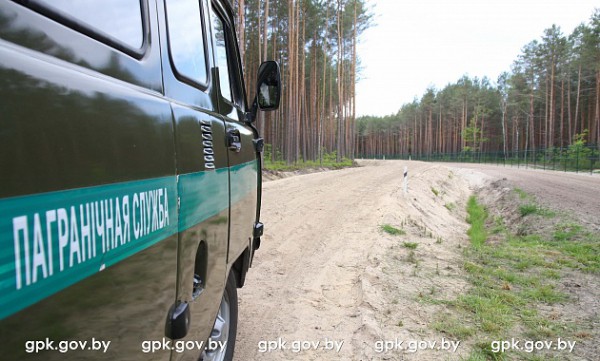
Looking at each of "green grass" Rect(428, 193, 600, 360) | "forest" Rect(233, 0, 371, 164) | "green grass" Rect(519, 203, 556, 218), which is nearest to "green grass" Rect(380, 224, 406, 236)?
"green grass" Rect(428, 193, 600, 360)

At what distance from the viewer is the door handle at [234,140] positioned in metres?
2.32

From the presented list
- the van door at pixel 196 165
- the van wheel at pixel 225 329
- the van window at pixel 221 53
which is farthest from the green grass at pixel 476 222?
the van door at pixel 196 165

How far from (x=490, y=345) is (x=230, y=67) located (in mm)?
3213

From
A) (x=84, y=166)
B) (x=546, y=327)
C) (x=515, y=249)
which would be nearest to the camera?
(x=84, y=166)

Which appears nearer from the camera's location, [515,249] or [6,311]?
[6,311]

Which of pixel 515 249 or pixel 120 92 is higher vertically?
pixel 120 92

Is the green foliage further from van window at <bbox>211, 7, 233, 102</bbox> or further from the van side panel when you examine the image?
the van side panel

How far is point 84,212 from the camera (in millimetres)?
927

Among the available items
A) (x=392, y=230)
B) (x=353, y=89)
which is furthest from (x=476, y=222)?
(x=353, y=89)

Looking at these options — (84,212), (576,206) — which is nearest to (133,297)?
(84,212)

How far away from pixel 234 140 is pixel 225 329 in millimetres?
1291

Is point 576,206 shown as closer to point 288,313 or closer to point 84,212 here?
A: point 288,313

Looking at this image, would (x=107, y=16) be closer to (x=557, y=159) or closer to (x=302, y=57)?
(x=302, y=57)

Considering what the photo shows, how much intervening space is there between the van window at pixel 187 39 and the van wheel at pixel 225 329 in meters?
1.40
